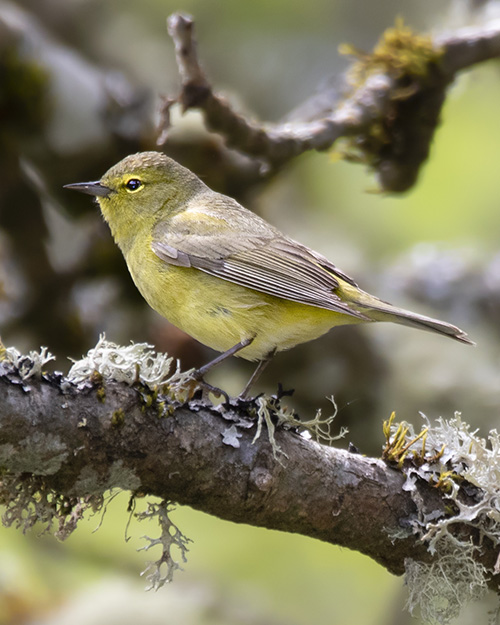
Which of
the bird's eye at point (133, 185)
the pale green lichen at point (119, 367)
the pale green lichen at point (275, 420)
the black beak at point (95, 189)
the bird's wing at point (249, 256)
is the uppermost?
the bird's eye at point (133, 185)

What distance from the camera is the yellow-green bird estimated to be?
3.54 m

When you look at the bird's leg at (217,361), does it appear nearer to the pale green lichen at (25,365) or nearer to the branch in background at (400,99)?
the pale green lichen at (25,365)

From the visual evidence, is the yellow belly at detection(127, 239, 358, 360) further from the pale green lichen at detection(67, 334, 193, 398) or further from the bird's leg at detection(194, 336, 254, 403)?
the pale green lichen at detection(67, 334, 193, 398)

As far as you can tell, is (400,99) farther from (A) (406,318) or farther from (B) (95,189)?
(B) (95,189)

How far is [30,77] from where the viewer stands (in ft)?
16.4

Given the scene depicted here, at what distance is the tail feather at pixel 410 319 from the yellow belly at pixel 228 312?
123 mm

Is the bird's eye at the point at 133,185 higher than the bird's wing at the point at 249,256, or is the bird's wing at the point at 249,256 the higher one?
the bird's eye at the point at 133,185

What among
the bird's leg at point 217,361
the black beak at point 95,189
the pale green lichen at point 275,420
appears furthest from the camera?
the black beak at point 95,189

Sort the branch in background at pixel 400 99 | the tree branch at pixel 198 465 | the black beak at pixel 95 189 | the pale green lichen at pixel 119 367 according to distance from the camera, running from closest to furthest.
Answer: the tree branch at pixel 198 465
the pale green lichen at pixel 119 367
the black beak at pixel 95 189
the branch in background at pixel 400 99

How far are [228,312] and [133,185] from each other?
1.06 meters

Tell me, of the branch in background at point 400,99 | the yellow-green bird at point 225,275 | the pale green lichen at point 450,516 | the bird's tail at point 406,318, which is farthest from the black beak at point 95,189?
the pale green lichen at point 450,516

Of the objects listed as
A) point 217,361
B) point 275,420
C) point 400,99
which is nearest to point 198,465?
point 275,420

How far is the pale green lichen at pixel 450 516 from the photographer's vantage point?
9.39ft

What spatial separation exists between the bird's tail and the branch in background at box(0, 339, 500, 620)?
1.93ft
